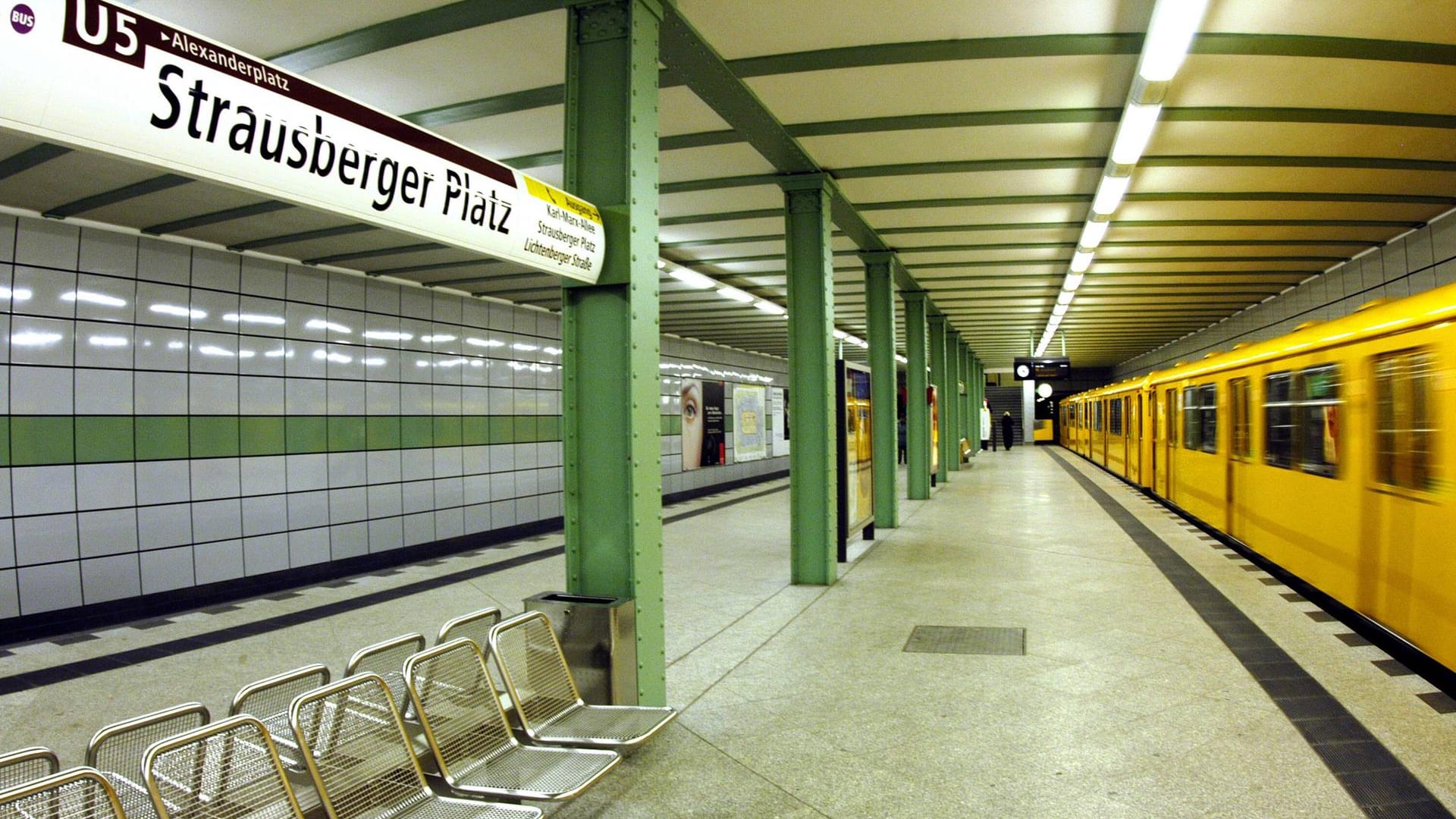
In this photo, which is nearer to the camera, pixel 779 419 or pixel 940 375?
pixel 940 375

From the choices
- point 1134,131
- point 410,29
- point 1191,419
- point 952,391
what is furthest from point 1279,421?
point 952,391

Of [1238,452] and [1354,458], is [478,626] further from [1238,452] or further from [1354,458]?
[1238,452]

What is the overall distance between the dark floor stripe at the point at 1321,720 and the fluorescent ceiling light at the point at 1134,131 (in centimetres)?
354

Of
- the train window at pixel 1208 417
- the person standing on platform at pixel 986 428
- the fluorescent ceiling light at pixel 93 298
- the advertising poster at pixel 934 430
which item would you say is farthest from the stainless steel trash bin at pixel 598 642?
the person standing on platform at pixel 986 428

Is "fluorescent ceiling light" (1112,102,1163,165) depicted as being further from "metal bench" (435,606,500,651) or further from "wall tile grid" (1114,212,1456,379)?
"metal bench" (435,606,500,651)

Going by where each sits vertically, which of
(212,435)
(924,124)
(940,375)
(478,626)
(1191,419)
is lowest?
(478,626)

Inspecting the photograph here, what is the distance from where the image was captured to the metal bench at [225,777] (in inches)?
87.9

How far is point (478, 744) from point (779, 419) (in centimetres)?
2011

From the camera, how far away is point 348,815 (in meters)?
2.54

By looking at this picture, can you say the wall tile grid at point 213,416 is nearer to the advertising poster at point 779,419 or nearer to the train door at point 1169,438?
the train door at point 1169,438

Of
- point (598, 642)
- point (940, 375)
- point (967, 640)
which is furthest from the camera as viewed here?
point (940, 375)

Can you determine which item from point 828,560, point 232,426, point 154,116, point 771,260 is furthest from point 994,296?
point 154,116

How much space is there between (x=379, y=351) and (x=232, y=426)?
206 centimetres

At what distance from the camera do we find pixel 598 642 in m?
3.65
